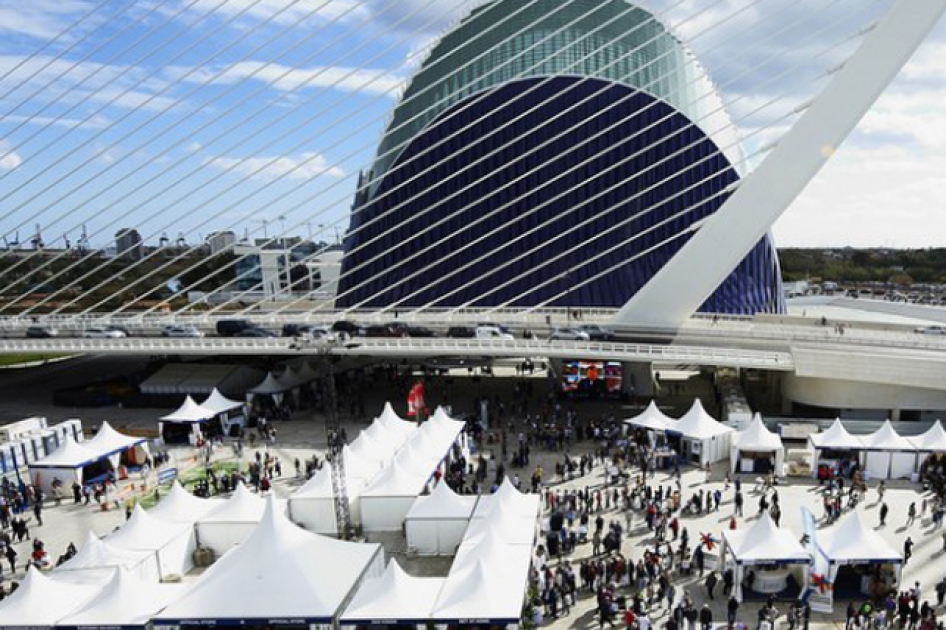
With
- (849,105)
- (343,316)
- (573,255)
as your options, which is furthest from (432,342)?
(573,255)

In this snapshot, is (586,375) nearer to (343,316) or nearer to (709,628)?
(343,316)

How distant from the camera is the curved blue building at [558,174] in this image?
48.5 metres

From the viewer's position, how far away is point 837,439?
2253 centimetres

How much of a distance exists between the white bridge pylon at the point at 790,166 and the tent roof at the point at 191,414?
60.6 feet

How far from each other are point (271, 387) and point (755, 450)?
66.5ft

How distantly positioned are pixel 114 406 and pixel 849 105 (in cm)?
3437

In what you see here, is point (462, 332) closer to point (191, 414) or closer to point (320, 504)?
point (191, 414)

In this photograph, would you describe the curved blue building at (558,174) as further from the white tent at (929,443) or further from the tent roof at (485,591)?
the tent roof at (485,591)

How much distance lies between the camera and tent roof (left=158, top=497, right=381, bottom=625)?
13.1 metres

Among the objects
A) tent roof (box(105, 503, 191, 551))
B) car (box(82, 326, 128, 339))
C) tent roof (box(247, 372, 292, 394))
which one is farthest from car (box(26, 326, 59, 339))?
tent roof (box(105, 503, 191, 551))

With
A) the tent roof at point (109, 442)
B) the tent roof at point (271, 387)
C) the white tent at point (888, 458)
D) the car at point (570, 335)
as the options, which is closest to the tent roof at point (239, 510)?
the tent roof at point (109, 442)

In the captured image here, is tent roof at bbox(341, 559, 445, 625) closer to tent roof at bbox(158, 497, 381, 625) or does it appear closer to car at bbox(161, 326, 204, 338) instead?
tent roof at bbox(158, 497, 381, 625)

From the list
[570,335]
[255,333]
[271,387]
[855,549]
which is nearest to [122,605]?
[855,549]

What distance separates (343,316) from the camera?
40969mm
